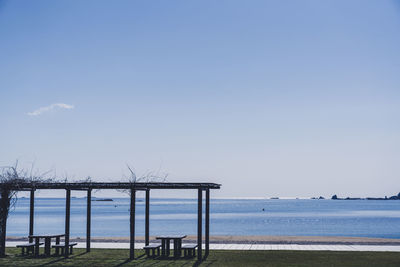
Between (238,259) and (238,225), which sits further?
(238,225)

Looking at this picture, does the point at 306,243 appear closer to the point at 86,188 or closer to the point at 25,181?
the point at 86,188

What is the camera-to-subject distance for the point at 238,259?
14305mm

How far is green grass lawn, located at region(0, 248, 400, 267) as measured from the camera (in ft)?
43.7

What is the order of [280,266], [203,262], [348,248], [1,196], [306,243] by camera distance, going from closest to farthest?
[280,266], [203,262], [1,196], [348,248], [306,243]

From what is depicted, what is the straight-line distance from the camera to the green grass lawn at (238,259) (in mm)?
13328

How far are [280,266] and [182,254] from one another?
406cm

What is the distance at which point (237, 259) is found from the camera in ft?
47.0

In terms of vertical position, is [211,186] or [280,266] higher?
[211,186]

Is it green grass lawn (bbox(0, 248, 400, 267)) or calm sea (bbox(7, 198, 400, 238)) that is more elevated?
green grass lawn (bbox(0, 248, 400, 267))

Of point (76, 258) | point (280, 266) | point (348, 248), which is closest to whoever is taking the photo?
point (280, 266)

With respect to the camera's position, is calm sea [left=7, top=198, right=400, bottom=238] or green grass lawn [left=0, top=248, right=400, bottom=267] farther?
calm sea [left=7, top=198, right=400, bottom=238]

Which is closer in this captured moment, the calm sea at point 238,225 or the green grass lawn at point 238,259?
the green grass lawn at point 238,259

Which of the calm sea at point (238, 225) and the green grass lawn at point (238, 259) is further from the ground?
the green grass lawn at point (238, 259)

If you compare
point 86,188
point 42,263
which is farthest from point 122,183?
point 42,263
